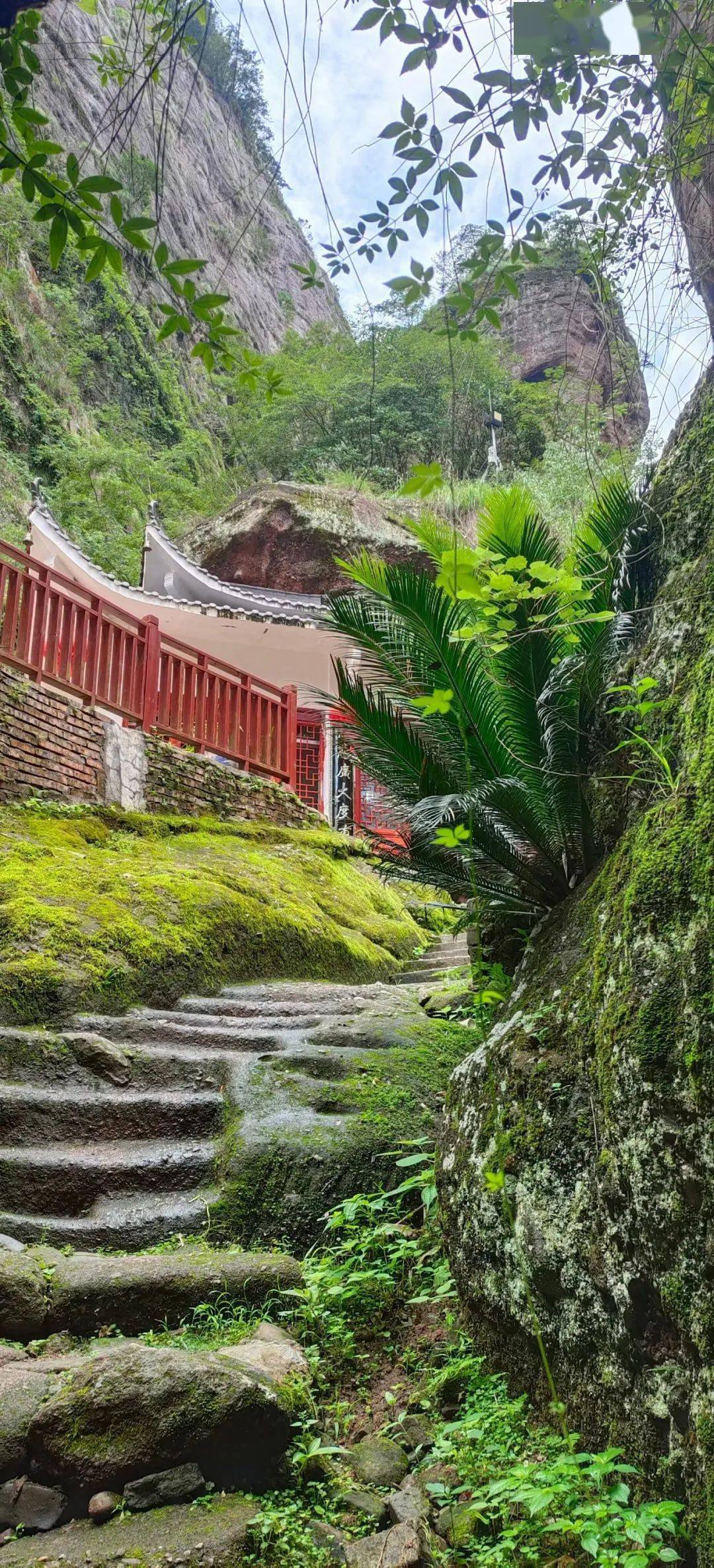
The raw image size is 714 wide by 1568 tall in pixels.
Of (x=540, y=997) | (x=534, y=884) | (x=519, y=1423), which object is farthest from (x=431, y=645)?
(x=519, y=1423)

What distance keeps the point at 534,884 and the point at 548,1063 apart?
1.17 metres

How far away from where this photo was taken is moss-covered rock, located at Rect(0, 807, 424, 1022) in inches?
221

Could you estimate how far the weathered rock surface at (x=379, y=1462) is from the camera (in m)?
2.69

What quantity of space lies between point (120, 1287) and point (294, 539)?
1360 cm

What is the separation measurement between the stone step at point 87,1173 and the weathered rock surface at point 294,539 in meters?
12.2

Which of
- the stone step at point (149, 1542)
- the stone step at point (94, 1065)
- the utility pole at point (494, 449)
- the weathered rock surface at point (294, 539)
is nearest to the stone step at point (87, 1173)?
the stone step at point (94, 1065)

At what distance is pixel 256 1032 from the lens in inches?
217

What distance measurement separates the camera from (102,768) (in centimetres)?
830

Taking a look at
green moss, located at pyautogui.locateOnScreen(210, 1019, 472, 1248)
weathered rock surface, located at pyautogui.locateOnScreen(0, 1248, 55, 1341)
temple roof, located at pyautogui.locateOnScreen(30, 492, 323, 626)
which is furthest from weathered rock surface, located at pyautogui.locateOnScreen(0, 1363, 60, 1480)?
temple roof, located at pyautogui.locateOnScreen(30, 492, 323, 626)

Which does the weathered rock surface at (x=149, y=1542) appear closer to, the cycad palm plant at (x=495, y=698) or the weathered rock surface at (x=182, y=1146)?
the weathered rock surface at (x=182, y=1146)

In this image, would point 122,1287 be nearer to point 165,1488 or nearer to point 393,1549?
point 165,1488

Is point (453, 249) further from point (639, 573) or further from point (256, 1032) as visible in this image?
point (256, 1032)

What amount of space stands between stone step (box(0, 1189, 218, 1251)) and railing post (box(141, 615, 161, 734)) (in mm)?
5546

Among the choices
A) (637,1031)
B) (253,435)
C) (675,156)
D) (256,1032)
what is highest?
(253,435)
